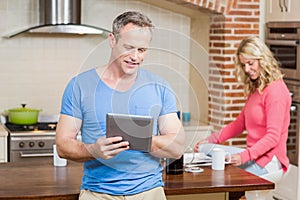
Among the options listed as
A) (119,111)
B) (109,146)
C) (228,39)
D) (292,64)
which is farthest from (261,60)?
(109,146)

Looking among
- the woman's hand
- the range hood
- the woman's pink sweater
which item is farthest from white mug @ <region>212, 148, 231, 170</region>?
the range hood

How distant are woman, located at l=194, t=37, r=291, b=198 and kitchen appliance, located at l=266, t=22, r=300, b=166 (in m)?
0.74

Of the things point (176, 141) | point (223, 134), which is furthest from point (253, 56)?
point (176, 141)

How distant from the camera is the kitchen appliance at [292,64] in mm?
5105

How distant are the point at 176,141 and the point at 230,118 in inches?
111

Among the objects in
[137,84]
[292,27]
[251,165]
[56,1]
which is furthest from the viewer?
[56,1]

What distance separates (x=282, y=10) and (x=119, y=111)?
2.89 m

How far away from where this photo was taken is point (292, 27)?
5148 millimetres

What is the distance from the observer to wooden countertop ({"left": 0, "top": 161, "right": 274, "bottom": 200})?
309 centimetres

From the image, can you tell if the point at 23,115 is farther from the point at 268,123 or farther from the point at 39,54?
the point at 268,123

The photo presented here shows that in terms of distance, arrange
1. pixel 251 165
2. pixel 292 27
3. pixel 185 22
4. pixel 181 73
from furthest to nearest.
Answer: pixel 185 22, pixel 292 27, pixel 251 165, pixel 181 73

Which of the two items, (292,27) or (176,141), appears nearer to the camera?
(176,141)

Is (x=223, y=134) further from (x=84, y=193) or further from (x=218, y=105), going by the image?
(x=84, y=193)

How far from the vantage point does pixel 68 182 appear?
3.31m
